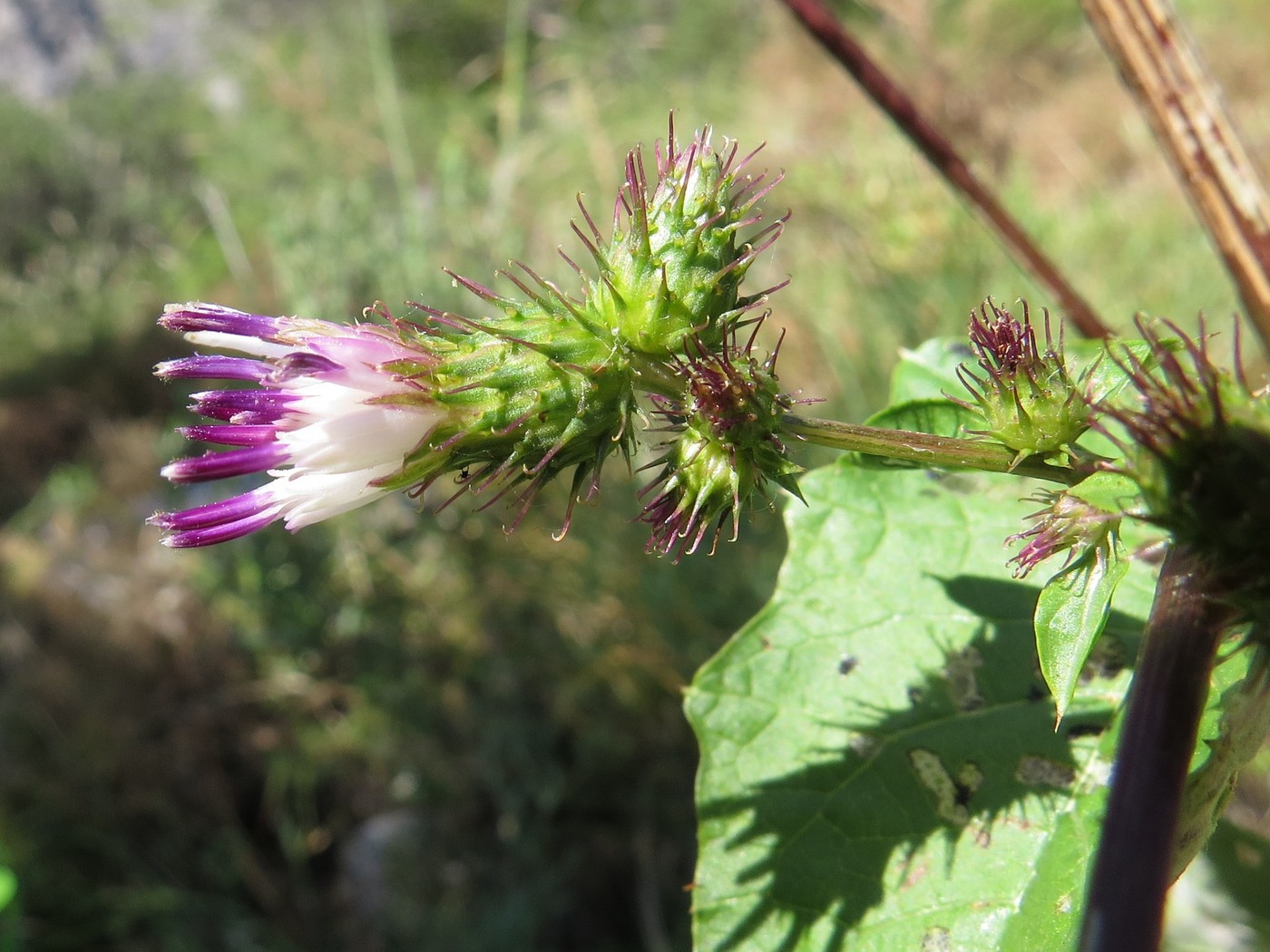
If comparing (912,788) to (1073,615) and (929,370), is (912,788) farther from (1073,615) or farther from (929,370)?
(929,370)

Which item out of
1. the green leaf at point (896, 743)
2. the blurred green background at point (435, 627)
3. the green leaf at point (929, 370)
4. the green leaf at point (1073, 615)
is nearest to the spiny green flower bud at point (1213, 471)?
the green leaf at point (1073, 615)

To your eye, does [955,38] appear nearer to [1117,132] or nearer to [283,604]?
[1117,132]

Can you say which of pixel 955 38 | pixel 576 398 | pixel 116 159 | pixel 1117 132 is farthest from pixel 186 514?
pixel 116 159

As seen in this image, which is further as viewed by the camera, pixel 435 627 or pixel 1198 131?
pixel 435 627

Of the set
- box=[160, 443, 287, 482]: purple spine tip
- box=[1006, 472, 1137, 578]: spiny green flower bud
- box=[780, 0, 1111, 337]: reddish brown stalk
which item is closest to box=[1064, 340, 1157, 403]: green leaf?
box=[1006, 472, 1137, 578]: spiny green flower bud

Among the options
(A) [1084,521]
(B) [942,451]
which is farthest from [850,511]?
(A) [1084,521]

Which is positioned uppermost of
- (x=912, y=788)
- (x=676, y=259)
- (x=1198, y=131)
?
(x=1198, y=131)

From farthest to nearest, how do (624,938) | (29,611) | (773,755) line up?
(29,611) → (624,938) → (773,755)

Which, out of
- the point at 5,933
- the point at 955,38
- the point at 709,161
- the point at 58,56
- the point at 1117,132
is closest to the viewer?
the point at 709,161
